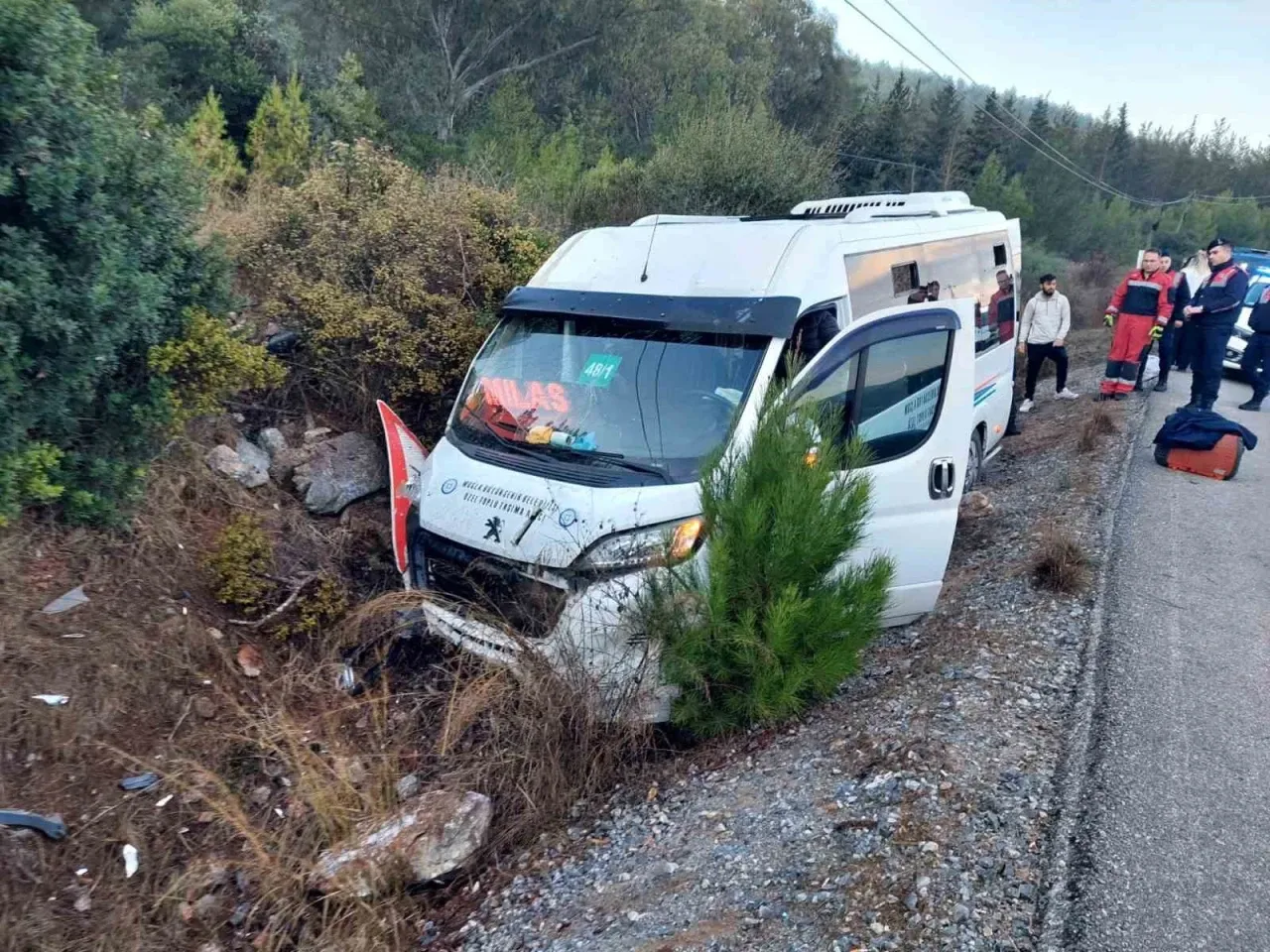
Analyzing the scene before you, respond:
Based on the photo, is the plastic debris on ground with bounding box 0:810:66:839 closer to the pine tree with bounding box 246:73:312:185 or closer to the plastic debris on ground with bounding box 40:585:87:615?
the plastic debris on ground with bounding box 40:585:87:615

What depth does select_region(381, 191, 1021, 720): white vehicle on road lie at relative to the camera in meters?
4.20

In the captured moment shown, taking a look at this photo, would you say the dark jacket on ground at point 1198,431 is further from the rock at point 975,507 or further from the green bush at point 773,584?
the green bush at point 773,584

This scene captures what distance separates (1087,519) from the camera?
21.8ft

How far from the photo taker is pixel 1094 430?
29.2 ft

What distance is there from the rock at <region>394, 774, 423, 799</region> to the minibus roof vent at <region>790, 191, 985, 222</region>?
5.11 m

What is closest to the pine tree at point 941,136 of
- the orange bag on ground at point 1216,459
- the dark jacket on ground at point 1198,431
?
the dark jacket on ground at point 1198,431

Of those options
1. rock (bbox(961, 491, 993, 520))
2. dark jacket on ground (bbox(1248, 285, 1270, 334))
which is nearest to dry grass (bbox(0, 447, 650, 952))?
rock (bbox(961, 491, 993, 520))

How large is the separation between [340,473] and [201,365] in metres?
1.42

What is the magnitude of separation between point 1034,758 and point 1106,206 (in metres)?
47.6

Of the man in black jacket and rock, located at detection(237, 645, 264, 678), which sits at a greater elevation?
the man in black jacket

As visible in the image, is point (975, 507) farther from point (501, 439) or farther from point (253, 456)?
point (253, 456)

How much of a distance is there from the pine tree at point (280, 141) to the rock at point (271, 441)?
546cm

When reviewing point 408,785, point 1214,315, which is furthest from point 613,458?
point 1214,315

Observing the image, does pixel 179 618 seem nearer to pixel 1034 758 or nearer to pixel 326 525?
pixel 326 525
